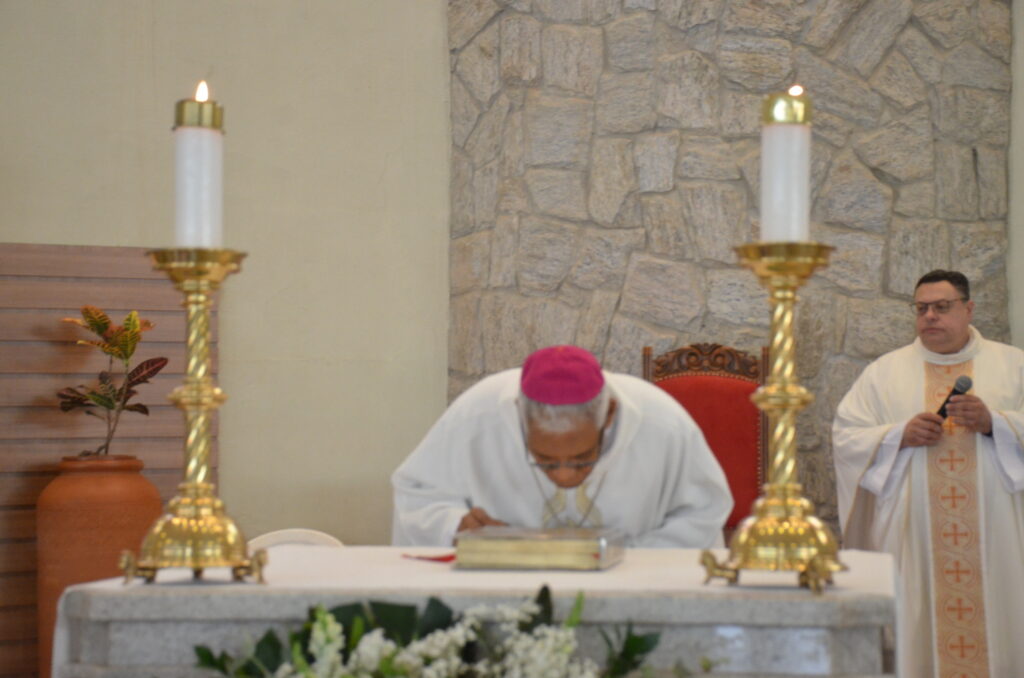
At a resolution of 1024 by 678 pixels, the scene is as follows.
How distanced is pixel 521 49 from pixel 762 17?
116 centimetres

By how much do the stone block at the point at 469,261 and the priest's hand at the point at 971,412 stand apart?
2266mm

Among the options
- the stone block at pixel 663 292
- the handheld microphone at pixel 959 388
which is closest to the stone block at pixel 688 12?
the stone block at pixel 663 292

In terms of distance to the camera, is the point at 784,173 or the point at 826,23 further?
the point at 826,23

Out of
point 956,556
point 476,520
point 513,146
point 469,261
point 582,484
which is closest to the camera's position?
point 476,520

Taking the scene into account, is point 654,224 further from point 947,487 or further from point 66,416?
point 66,416

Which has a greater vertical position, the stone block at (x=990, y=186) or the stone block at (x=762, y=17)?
the stone block at (x=762, y=17)


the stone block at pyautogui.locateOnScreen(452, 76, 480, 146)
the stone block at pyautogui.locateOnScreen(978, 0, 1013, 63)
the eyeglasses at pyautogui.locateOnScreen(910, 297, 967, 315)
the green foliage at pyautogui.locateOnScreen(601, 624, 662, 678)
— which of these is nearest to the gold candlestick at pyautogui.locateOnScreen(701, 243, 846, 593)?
the green foliage at pyautogui.locateOnScreen(601, 624, 662, 678)

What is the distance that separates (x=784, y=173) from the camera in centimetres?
221

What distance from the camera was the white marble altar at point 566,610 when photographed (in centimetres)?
201

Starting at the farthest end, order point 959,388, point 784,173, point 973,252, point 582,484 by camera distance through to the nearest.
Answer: point 973,252, point 959,388, point 582,484, point 784,173

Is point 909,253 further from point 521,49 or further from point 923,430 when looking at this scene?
point 521,49

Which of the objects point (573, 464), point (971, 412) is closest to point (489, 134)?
point (971, 412)

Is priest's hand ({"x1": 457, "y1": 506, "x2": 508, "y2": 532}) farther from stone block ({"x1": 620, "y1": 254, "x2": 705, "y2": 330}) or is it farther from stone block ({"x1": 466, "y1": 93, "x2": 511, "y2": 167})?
stone block ({"x1": 466, "y1": 93, "x2": 511, "y2": 167})

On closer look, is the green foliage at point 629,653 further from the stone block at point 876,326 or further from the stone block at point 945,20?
the stone block at point 945,20
